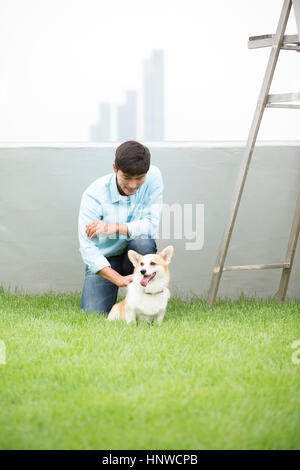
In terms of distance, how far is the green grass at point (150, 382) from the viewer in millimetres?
1555

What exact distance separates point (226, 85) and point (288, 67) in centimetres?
42

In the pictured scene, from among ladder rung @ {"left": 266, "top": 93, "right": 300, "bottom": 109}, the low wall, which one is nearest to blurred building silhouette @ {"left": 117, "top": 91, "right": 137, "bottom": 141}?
the low wall

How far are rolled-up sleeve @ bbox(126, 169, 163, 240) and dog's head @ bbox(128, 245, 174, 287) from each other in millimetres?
249

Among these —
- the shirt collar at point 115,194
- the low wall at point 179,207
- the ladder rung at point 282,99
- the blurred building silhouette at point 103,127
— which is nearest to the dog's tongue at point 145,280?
the shirt collar at point 115,194

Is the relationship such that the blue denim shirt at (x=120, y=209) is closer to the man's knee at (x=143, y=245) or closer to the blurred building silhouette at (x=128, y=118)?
the man's knee at (x=143, y=245)

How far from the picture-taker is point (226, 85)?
12.7ft

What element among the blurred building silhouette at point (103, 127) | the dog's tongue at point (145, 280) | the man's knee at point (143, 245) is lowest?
the dog's tongue at point (145, 280)

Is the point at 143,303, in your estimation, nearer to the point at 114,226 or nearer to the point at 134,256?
the point at 134,256

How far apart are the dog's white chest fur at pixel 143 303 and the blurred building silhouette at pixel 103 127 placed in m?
1.42

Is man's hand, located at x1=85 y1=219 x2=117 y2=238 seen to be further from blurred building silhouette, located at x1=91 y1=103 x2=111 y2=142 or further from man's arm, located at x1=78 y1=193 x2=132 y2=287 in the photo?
blurred building silhouette, located at x1=91 y1=103 x2=111 y2=142

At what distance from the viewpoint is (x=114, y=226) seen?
2889mm

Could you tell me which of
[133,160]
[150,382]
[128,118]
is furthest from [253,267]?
[150,382]

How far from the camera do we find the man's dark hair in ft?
8.73

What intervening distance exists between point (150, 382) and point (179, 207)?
1848mm
